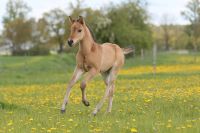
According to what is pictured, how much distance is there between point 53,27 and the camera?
10606cm

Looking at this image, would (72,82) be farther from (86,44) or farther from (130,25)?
(130,25)

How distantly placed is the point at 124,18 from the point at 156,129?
6945 centimetres

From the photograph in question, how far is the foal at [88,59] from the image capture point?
36.7 ft

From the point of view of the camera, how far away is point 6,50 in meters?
102

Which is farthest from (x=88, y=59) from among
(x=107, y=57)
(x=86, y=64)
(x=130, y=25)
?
(x=130, y=25)

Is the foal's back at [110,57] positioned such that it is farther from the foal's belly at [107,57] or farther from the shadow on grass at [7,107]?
the shadow on grass at [7,107]

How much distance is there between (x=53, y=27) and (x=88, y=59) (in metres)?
95.5

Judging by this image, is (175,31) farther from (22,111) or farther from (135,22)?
(22,111)

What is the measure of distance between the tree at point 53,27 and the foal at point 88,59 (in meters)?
90.3

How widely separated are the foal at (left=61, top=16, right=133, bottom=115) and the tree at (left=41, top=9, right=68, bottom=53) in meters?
90.3

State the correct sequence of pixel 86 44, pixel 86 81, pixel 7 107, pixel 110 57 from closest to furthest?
pixel 86 81
pixel 86 44
pixel 110 57
pixel 7 107

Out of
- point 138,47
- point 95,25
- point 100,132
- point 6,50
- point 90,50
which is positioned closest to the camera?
point 100,132

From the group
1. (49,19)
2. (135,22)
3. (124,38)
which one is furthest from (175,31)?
(124,38)

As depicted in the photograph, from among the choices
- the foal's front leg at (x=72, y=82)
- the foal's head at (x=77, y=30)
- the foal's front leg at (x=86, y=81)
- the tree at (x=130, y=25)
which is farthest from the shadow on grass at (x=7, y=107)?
the tree at (x=130, y=25)
